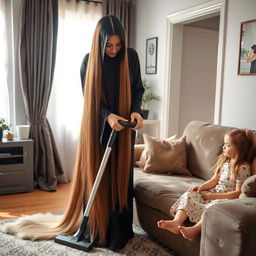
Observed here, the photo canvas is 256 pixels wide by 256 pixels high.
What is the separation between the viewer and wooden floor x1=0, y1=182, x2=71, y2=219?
324 cm

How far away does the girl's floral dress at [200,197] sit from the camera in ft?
6.88

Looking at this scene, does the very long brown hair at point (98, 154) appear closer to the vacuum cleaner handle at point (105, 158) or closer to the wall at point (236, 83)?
the vacuum cleaner handle at point (105, 158)

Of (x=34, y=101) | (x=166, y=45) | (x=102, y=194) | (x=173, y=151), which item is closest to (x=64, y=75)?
(x=34, y=101)

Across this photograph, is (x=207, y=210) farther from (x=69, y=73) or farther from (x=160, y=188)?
(x=69, y=73)

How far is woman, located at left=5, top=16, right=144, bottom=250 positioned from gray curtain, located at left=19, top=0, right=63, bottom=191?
1576 mm

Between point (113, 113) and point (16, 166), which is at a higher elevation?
point (113, 113)

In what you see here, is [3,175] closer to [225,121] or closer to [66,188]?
[66,188]

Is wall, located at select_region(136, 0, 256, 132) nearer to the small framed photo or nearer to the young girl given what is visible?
the small framed photo

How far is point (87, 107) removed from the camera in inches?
95.1

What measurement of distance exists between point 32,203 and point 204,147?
1.84 m

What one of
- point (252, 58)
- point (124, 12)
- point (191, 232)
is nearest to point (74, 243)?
point (191, 232)

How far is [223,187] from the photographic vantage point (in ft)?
7.35

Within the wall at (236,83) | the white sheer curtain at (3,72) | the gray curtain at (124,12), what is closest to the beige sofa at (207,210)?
the wall at (236,83)

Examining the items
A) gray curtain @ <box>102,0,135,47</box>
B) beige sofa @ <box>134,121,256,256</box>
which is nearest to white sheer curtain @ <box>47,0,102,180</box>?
gray curtain @ <box>102,0,135,47</box>
